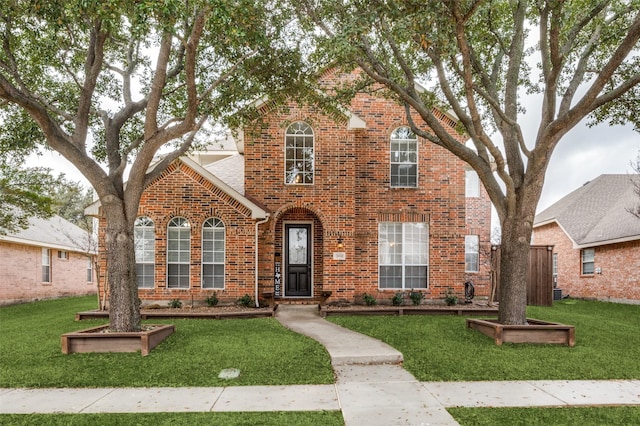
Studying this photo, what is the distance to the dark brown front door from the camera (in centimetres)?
1469

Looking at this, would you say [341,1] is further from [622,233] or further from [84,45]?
[622,233]

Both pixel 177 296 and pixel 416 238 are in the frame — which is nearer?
pixel 177 296

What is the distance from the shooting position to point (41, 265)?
66.6 feet

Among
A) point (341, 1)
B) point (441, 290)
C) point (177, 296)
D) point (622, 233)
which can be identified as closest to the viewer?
point (341, 1)

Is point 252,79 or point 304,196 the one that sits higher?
point 252,79

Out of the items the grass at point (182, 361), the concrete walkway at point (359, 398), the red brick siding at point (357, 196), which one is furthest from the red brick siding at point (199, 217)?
the concrete walkway at point (359, 398)

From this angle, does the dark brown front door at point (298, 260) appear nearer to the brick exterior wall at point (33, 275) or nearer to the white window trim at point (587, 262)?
the brick exterior wall at point (33, 275)

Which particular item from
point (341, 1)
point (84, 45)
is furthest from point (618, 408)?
point (84, 45)

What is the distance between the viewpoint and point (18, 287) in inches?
724

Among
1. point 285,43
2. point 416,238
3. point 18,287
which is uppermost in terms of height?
point 285,43

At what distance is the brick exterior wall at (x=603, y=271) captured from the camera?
17.2m

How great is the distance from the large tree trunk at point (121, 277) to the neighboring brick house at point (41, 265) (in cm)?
778

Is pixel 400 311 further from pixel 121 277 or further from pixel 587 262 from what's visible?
pixel 587 262

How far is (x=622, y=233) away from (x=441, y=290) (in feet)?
29.9
